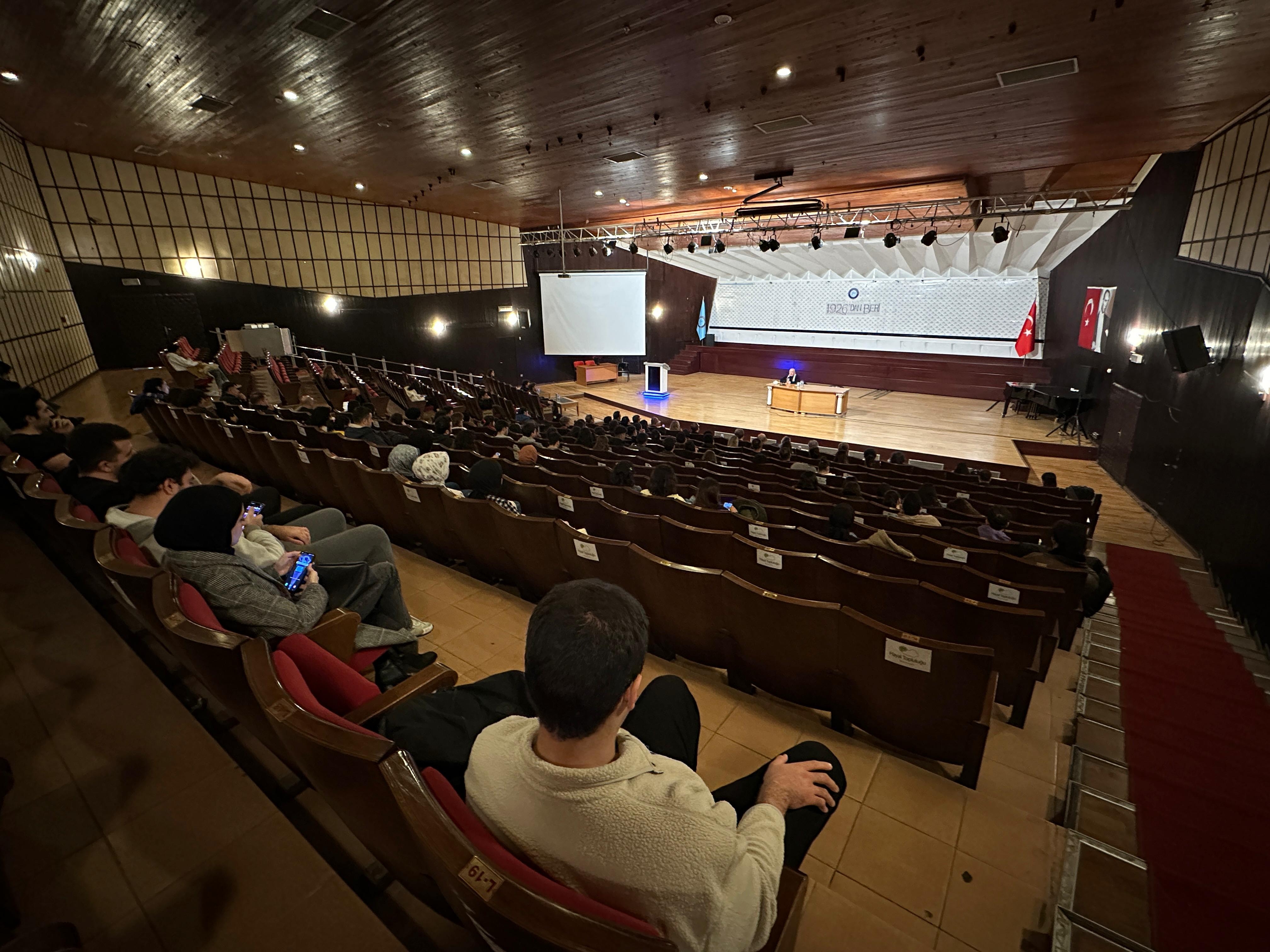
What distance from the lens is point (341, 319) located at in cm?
1443

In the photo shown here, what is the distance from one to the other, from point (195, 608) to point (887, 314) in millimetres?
18549

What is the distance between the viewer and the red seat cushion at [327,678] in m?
1.55

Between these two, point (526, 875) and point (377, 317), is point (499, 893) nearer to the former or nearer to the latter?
point (526, 875)

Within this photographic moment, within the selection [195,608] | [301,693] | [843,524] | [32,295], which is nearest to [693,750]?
[301,693]

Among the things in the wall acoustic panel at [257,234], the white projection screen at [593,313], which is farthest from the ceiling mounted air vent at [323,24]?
the white projection screen at [593,313]

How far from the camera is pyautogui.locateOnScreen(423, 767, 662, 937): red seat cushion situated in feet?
2.66

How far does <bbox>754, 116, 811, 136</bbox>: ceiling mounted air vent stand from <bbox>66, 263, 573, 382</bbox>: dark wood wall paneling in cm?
1219

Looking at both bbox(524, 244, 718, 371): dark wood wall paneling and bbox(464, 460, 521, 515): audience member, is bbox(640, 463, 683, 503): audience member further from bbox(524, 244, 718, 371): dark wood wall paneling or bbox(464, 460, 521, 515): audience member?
bbox(524, 244, 718, 371): dark wood wall paneling

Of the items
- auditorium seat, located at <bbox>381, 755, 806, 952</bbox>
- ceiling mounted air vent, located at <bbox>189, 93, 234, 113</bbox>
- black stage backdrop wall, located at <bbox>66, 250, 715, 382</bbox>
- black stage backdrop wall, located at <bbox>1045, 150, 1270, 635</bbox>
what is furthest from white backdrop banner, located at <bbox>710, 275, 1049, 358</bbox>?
auditorium seat, located at <bbox>381, 755, 806, 952</bbox>

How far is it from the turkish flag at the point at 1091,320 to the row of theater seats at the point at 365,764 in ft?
44.2

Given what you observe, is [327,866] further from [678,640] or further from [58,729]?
[678,640]

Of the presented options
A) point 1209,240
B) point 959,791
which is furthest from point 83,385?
point 1209,240

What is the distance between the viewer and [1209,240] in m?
6.50

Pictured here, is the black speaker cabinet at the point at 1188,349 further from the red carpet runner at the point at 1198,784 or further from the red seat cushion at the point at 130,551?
the red seat cushion at the point at 130,551
